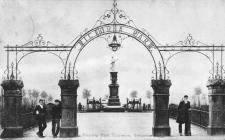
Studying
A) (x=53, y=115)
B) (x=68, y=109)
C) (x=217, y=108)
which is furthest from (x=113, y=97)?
(x=217, y=108)

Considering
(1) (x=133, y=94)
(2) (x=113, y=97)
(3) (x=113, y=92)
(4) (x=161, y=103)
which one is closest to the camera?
(4) (x=161, y=103)

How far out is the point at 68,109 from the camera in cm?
1725

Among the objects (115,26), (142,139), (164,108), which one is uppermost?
(115,26)

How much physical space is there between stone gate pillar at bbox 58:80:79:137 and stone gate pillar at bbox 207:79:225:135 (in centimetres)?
562

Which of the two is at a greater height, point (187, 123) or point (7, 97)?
point (7, 97)

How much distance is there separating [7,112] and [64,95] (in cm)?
245

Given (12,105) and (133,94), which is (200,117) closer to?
(12,105)

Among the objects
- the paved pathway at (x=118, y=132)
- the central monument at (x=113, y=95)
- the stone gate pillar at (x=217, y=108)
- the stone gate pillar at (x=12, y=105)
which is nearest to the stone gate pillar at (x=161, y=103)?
the paved pathway at (x=118, y=132)

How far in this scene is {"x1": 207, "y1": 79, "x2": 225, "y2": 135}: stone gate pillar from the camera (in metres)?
17.2

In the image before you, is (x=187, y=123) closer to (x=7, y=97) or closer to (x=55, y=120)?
(x=55, y=120)

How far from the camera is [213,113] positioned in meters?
17.3

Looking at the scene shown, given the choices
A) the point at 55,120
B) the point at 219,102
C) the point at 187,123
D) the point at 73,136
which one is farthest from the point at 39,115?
the point at 219,102

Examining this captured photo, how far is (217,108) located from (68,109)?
618 cm

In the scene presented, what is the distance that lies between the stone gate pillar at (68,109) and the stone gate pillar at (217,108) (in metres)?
5.62
